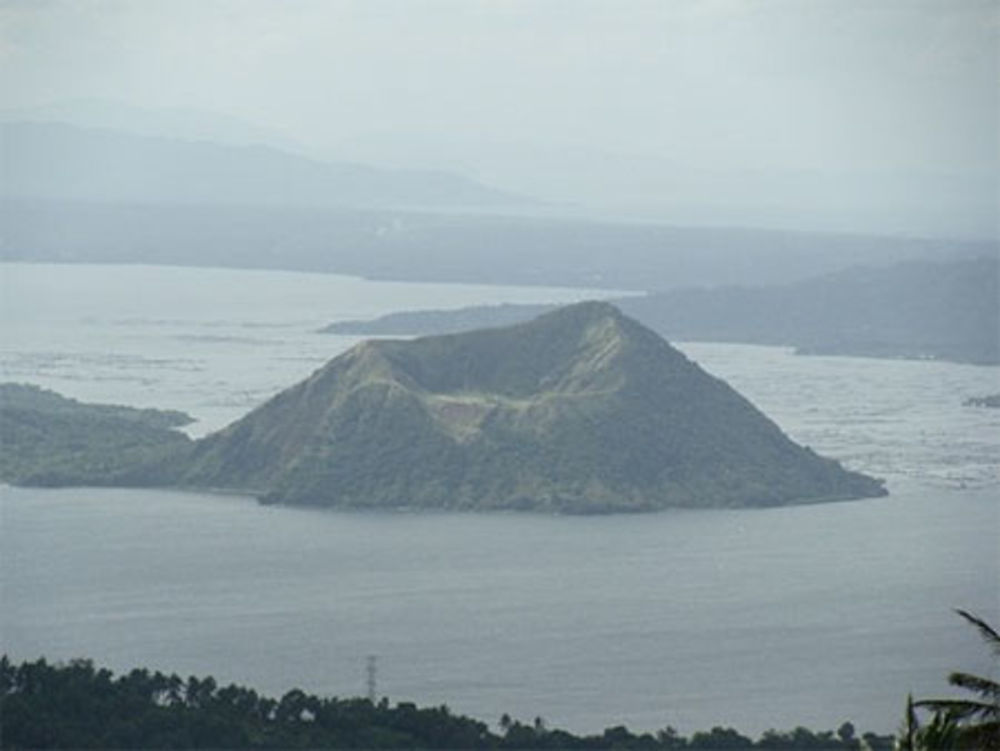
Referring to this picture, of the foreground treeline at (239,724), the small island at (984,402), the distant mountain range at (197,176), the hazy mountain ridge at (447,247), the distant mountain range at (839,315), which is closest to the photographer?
the foreground treeline at (239,724)

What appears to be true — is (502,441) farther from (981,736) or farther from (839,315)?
(839,315)

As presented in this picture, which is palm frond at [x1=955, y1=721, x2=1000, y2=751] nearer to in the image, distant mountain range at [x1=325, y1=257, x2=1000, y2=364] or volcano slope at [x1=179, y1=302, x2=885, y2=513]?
volcano slope at [x1=179, y1=302, x2=885, y2=513]

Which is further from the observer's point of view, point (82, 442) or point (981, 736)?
point (82, 442)

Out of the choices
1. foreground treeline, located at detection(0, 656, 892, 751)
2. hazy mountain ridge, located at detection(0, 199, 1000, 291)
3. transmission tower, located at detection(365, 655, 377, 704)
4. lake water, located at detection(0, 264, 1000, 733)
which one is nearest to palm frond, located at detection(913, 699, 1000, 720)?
foreground treeline, located at detection(0, 656, 892, 751)

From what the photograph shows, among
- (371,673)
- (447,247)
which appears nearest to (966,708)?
(371,673)

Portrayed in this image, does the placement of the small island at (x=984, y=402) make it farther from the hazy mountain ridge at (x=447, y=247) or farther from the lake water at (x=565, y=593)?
the hazy mountain ridge at (x=447, y=247)

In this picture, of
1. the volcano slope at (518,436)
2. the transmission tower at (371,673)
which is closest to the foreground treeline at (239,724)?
the transmission tower at (371,673)

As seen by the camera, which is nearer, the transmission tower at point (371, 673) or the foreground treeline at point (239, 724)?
the foreground treeline at point (239, 724)
